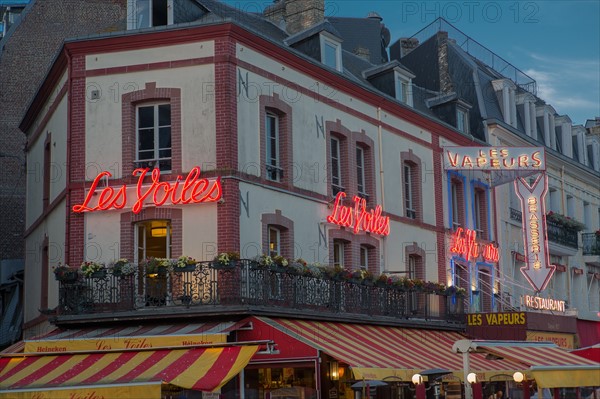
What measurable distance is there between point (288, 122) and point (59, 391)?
30.9ft

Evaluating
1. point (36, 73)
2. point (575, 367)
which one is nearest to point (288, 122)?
point (575, 367)

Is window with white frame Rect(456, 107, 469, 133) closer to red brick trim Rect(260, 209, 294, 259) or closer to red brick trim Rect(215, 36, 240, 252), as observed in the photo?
red brick trim Rect(260, 209, 294, 259)

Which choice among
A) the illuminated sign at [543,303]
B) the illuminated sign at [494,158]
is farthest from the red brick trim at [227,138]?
the illuminated sign at [543,303]

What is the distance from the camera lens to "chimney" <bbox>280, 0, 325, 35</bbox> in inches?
1108

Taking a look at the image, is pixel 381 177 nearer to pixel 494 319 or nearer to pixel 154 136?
pixel 494 319

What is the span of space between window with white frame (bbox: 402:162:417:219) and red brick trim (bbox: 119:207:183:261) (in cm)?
877

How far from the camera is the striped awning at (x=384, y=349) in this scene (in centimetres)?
1947

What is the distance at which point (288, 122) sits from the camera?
23.0m

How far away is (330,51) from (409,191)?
489 cm

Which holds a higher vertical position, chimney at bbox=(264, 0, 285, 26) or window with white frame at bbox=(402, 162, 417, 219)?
chimney at bbox=(264, 0, 285, 26)

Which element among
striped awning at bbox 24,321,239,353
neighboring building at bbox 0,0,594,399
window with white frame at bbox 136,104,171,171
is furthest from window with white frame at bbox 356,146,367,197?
striped awning at bbox 24,321,239,353

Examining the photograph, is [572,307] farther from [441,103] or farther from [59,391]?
[59,391]

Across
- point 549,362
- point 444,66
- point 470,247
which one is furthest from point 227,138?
point 444,66

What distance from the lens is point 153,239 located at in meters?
21.4
